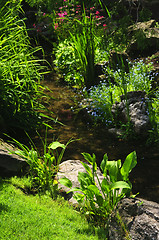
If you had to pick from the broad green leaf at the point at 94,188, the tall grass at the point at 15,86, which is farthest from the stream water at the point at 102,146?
the broad green leaf at the point at 94,188

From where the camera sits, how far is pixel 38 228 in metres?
3.18

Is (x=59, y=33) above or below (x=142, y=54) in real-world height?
above

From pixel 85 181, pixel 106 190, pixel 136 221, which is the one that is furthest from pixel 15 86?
pixel 136 221

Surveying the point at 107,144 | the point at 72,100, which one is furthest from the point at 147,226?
the point at 72,100

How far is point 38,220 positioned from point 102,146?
2.76 m

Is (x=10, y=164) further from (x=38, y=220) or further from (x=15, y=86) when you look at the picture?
(x=15, y=86)

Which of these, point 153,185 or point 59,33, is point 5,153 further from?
point 59,33

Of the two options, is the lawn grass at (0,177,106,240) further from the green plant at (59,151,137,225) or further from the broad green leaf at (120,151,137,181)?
the broad green leaf at (120,151,137,181)

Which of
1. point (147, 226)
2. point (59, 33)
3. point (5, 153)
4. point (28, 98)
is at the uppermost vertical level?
point (59, 33)

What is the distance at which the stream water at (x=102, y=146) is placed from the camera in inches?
192

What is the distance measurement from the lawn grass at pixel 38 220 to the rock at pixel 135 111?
97.7 inches

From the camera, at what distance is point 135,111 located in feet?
19.9

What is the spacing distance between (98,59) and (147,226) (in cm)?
571

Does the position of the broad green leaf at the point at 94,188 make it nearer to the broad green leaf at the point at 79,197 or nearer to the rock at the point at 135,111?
the broad green leaf at the point at 79,197
